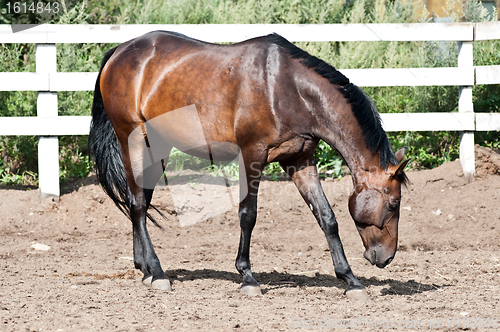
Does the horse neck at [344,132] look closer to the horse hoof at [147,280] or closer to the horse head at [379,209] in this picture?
the horse head at [379,209]

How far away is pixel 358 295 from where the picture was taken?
349 cm

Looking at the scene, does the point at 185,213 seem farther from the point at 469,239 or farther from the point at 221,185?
the point at 469,239

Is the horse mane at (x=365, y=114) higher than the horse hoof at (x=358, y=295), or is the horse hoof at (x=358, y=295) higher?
the horse mane at (x=365, y=114)

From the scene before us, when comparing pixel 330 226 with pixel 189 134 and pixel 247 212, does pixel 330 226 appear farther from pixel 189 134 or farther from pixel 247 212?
pixel 189 134

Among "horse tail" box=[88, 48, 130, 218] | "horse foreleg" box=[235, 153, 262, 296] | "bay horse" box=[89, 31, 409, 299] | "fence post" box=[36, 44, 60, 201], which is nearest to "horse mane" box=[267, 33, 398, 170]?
"bay horse" box=[89, 31, 409, 299]

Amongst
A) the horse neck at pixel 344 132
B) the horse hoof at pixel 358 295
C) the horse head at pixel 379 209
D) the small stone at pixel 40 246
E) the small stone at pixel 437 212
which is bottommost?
the small stone at pixel 40 246

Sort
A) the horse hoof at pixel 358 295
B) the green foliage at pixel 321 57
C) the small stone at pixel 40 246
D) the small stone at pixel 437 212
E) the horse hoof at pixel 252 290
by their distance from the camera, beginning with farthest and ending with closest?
the green foliage at pixel 321 57, the small stone at pixel 437 212, the small stone at pixel 40 246, the horse hoof at pixel 252 290, the horse hoof at pixel 358 295

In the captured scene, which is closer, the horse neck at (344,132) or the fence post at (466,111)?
the horse neck at (344,132)

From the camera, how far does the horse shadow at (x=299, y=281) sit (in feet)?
12.2

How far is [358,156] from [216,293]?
4.46 feet

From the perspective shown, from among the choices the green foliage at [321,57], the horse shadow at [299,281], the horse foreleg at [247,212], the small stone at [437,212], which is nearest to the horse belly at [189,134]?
the horse foreleg at [247,212]

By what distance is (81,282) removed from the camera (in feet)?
12.9

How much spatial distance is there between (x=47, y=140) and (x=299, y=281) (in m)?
3.42

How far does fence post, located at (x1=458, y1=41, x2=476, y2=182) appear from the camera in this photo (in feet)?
19.9
